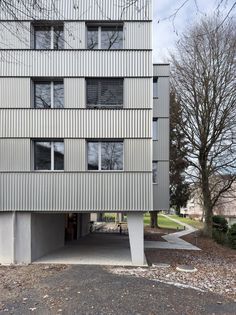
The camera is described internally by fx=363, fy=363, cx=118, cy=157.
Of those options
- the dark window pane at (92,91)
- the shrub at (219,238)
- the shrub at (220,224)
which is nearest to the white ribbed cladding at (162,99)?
the dark window pane at (92,91)

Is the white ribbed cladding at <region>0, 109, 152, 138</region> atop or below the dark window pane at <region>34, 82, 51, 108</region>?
below

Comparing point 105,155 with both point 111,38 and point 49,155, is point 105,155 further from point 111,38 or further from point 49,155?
point 111,38

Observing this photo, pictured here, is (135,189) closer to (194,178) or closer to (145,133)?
(145,133)

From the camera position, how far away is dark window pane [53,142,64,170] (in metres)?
13.8

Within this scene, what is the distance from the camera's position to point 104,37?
14570 mm

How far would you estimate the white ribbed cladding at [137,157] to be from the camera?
1371cm

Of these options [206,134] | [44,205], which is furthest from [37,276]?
[206,134]

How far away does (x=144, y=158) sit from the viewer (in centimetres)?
1373

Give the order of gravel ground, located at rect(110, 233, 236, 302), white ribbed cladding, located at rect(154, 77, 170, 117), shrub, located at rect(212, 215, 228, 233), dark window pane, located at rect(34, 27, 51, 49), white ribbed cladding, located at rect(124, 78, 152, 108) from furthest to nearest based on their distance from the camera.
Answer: shrub, located at rect(212, 215, 228, 233), white ribbed cladding, located at rect(154, 77, 170, 117), dark window pane, located at rect(34, 27, 51, 49), white ribbed cladding, located at rect(124, 78, 152, 108), gravel ground, located at rect(110, 233, 236, 302)

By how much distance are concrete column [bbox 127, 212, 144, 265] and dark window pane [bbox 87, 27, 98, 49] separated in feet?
22.2

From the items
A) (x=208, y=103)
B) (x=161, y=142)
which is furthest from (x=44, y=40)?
(x=208, y=103)

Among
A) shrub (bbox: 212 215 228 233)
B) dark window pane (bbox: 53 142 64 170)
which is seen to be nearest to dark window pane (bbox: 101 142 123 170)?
dark window pane (bbox: 53 142 64 170)

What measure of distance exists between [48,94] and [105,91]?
2.26 m

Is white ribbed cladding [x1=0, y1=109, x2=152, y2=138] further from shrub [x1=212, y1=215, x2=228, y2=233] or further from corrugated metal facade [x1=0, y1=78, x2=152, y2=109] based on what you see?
shrub [x1=212, y1=215, x2=228, y2=233]
